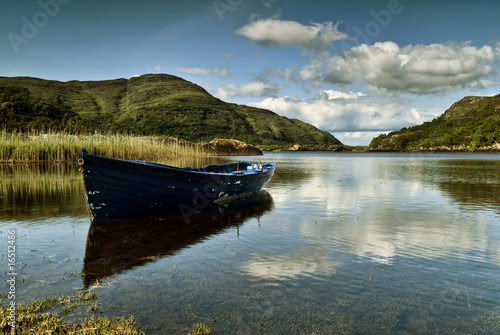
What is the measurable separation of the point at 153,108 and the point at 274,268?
479 feet

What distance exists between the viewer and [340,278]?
580 centimetres

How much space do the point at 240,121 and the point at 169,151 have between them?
132 m

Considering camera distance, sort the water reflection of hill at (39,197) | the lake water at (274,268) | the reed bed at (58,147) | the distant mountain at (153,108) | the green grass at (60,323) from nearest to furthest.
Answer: the green grass at (60,323) → the lake water at (274,268) → the water reflection of hill at (39,197) → the reed bed at (58,147) → the distant mountain at (153,108)

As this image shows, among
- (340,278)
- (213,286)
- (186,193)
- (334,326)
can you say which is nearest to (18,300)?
(213,286)

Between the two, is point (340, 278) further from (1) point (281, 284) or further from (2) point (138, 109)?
(2) point (138, 109)

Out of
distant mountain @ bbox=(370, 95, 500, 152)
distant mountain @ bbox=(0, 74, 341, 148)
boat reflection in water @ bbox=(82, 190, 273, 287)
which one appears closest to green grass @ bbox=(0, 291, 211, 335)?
boat reflection in water @ bbox=(82, 190, 273, 287)

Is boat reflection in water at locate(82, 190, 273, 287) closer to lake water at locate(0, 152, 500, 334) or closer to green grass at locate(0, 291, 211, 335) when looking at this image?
lake water at locate(0, 152, 500, 334)

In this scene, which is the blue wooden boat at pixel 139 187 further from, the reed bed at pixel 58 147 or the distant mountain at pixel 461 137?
the distant mountain at pixel 461 137

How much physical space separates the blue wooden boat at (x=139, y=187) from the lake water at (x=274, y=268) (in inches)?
30.0

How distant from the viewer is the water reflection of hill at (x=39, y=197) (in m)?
11.7

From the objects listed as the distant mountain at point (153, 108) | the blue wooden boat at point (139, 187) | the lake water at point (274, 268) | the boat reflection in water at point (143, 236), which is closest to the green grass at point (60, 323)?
the lake water at point (274, 268)

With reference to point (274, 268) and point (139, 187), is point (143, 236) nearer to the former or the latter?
point (139, 187)

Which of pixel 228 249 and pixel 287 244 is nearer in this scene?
pixel 228 249

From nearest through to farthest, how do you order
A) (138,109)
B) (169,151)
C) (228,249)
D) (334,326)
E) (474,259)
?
(334,326) → (474,259) → (228,249) → (169,151) → (138,109)
